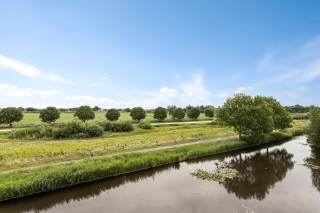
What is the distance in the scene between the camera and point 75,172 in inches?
697

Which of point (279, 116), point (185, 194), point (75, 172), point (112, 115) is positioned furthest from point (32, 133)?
point (279, 116)

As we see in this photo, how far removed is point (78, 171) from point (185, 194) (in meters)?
10.3

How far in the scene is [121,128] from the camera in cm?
5056

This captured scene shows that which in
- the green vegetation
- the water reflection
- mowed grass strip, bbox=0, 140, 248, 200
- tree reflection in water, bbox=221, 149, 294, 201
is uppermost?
the green vegetation

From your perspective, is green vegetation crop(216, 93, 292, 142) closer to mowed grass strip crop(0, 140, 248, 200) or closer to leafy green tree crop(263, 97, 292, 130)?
leafy green tree crop(263, 97, 292, 130)

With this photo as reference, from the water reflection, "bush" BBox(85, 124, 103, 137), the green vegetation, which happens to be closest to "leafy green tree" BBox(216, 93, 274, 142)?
the green vegetation

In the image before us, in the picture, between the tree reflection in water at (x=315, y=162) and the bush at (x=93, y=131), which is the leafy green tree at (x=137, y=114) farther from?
the tree reflection in water at (x=315, y=162)

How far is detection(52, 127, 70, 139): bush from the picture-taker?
134 ft

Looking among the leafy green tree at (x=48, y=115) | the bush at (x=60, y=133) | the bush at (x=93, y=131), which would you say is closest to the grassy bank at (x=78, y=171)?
the bush at (x=93, y=131)

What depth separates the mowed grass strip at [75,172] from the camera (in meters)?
15.1

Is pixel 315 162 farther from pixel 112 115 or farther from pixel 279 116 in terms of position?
pixel 112 115

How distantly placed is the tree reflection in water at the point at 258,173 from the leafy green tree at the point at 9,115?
63.0 metres

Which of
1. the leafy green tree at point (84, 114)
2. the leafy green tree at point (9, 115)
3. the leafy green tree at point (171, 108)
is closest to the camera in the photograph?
the leafy green tree at point (9, 115)

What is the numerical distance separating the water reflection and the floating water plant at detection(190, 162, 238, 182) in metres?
4.73
